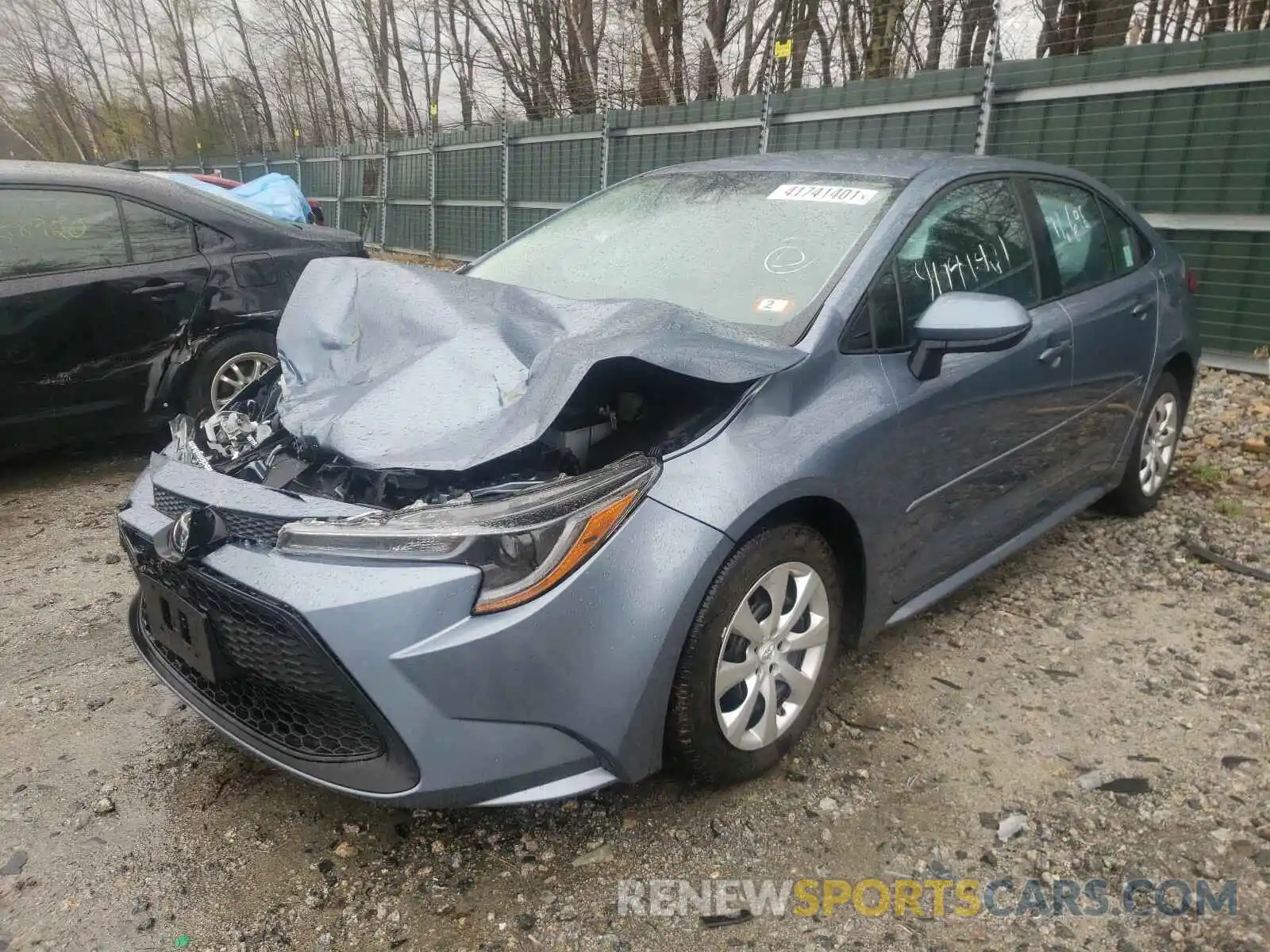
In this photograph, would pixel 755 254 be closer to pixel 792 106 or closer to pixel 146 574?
pixel 146 574

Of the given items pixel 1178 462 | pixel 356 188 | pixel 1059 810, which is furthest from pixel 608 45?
pixel 1059 810

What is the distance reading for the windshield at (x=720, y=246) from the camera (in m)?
2.48

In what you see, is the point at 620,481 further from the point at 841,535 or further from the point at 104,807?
the point at 104,807

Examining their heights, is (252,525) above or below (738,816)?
above

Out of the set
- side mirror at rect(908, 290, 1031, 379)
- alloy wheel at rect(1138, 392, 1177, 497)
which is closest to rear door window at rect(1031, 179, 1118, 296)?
alloy wheel at rect(1138, 392, 1177, 497)

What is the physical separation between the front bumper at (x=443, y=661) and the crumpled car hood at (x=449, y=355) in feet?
0.89

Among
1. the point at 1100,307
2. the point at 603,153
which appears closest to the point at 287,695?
the point at 1100,307

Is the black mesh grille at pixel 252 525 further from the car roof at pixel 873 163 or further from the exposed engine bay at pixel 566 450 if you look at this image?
the car roof at pixel 873 163

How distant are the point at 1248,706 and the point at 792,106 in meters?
7.87

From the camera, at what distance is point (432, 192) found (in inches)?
603

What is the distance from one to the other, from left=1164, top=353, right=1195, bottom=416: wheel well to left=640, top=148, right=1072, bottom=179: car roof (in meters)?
1.24

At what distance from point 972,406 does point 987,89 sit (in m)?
5.89

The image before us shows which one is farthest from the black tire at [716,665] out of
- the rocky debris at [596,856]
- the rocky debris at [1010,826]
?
the rocky debris at [1010,826]

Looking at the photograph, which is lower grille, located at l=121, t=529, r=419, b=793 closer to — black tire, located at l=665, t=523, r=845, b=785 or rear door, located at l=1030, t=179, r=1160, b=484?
black tire, located at l=665, t=523, r=845, b=785
